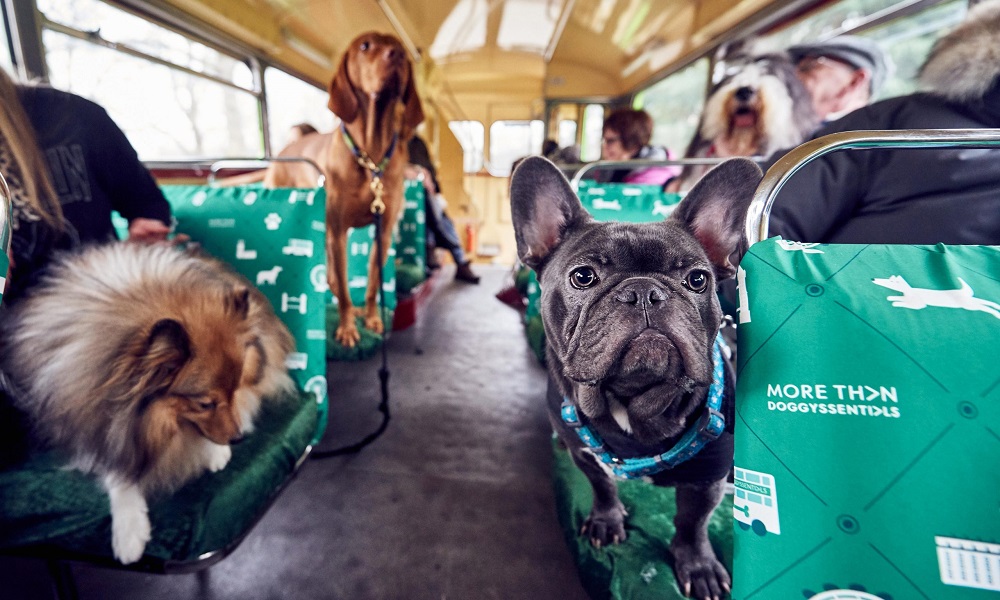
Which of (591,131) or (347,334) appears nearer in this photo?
(347,334)

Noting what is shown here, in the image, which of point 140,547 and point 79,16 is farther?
point 79,16

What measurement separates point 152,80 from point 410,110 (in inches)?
83.2

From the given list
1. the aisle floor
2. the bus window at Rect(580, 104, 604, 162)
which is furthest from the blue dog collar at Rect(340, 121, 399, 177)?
the bus window at Rect(580, 104, 604, 162)

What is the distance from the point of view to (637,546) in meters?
1.04

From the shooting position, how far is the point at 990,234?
0.89 meters

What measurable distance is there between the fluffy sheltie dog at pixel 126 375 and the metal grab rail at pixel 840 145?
1.14 m

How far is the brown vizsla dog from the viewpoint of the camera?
1702 millimetres

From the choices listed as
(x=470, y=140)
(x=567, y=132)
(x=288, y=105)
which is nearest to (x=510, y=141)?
(x=470, y=140)

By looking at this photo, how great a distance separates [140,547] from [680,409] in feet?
3.84

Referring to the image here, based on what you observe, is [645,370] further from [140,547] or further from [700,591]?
[140,547]

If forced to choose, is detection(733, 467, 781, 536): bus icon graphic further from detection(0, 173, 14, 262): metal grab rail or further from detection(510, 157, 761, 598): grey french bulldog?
detection(0, 173, 14, 262): metal grab rail

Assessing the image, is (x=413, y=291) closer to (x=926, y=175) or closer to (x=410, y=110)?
(x=410, y=110)

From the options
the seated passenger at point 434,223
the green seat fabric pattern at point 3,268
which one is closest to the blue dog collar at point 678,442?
the green seat fabric pattern at point 3,268

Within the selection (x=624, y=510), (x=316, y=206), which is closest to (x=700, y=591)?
(x=624, y=510)
